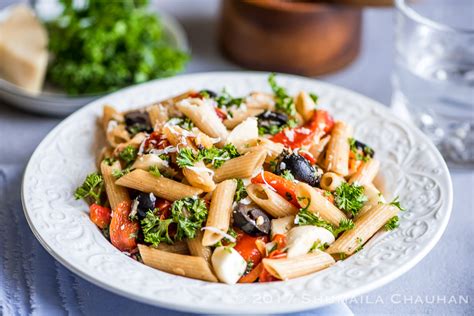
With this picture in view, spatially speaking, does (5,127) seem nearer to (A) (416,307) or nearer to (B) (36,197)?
(B) (36,197)

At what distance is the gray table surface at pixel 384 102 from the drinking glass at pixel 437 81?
0.28 metres

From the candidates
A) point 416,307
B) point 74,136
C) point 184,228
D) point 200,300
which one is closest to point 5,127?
point 74,136

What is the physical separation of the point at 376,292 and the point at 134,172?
1.03m

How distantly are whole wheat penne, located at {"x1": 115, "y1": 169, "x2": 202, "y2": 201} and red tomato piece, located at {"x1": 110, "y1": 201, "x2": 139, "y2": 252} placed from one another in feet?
0.37

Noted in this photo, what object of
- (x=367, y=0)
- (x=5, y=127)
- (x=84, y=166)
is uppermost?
(x=367, y=0)

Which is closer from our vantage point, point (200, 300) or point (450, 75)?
point (200, 300)

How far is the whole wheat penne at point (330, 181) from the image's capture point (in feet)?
8.65

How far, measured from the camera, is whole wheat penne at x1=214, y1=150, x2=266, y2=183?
8.32 feet

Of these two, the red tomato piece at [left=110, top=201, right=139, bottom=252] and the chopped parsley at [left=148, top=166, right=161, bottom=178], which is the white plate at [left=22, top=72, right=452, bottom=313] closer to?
the red tomato piece at [left=110, top=201, right=139, bottom=252]

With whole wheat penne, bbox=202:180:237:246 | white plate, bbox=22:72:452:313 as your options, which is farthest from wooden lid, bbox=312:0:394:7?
whole wheat penne, bbox=202:180:237:246

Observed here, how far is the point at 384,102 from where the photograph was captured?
394 centimetres

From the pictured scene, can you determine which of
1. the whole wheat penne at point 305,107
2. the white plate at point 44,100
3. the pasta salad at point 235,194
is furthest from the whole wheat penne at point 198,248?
the white plate at point 44,100

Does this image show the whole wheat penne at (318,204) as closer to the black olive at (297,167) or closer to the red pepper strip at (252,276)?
the black olive at (297,167)

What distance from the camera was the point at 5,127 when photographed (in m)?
3.66
